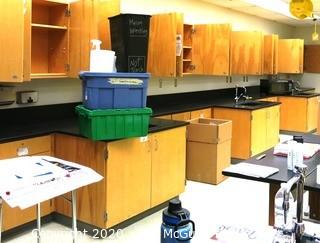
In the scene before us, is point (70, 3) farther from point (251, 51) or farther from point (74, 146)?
point (251, 51)

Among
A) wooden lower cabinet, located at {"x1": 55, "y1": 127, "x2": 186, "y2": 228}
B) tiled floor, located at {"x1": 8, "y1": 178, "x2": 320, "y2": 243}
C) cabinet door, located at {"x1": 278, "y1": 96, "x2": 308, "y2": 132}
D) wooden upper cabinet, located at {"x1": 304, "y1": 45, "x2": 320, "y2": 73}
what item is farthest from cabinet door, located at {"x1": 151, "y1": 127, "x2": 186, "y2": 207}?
wooden upper cabinet, located at {"x1": 304, "y1": 45, "x2": 320, "y2": 73}

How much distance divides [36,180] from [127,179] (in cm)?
155

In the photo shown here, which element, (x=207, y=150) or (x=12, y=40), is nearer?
(x=12, y=40)

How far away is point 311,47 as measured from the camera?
9.62 m

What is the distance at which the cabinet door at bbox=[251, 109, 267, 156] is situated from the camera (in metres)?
5.60

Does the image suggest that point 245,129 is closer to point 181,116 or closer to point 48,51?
point 181,116

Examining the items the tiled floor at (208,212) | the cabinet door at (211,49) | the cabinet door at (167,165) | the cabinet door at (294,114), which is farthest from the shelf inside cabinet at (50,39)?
the cabinet door at (294,114)

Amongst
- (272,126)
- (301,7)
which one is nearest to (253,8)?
(272,126)

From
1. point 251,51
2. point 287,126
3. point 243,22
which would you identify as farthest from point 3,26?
point 287,126

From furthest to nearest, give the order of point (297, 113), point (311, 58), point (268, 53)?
point (311, 58), point (297, 113), point (268, 53)

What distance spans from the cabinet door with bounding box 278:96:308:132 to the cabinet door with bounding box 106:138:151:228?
5.23m

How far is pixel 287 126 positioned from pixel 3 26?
6405mm

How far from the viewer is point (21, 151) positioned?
3.13 metres

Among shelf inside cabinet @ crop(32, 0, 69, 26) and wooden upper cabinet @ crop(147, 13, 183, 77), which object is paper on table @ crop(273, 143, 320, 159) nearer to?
wooden upper cabinet @ crop(147, 13, 183, 77)
